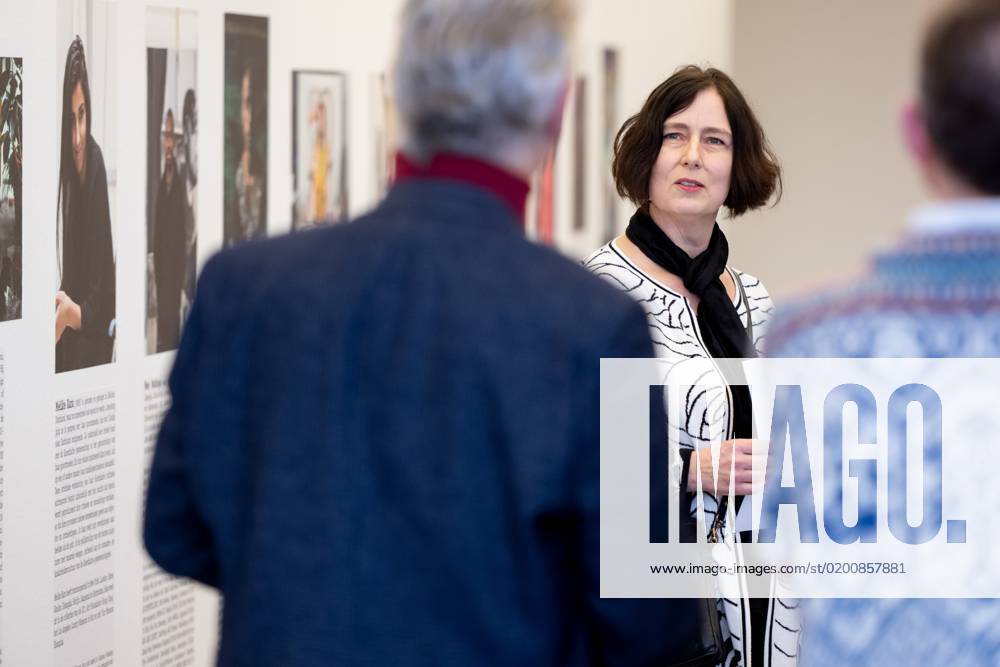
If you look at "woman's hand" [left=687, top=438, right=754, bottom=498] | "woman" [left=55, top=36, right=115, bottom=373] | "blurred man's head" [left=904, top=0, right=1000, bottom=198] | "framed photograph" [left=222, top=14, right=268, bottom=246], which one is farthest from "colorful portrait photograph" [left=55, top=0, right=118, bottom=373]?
"blurred man's head" [left=904, top=0, right=1000, bottom=198]

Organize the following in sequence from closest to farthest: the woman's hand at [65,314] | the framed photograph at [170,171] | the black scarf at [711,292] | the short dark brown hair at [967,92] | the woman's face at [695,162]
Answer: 1. the short dark brown hair at [967,92]
2. the black scarf at [711,292]
3. the woman's face at [695,162]
4. the woman's hand at [65,314]
5. the framed photograph at [170,171]

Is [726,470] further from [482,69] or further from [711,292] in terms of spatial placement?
[482,69]

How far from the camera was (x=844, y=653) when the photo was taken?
170 centimetres

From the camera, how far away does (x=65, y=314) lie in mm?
3658

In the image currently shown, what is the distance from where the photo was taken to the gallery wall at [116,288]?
348 cm

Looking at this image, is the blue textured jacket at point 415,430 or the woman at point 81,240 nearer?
the blue textured jacket at point 415,430

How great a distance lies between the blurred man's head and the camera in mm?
1572

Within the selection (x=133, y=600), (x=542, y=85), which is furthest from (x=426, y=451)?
(x=133, y=600)

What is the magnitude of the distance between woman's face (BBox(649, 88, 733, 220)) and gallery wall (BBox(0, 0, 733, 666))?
0.50m

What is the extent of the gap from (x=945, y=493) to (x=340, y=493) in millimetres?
777

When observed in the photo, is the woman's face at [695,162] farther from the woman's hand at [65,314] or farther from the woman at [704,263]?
the woman's hand at [65,314]

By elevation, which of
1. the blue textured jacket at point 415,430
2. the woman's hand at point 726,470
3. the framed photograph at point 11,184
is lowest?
the woman's hand at point 726,470

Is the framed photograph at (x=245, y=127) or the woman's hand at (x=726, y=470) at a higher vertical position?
the framed photograph at (x=245, y=127)

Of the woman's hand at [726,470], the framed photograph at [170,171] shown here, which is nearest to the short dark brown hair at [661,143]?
the woman's hand at [726,470]
